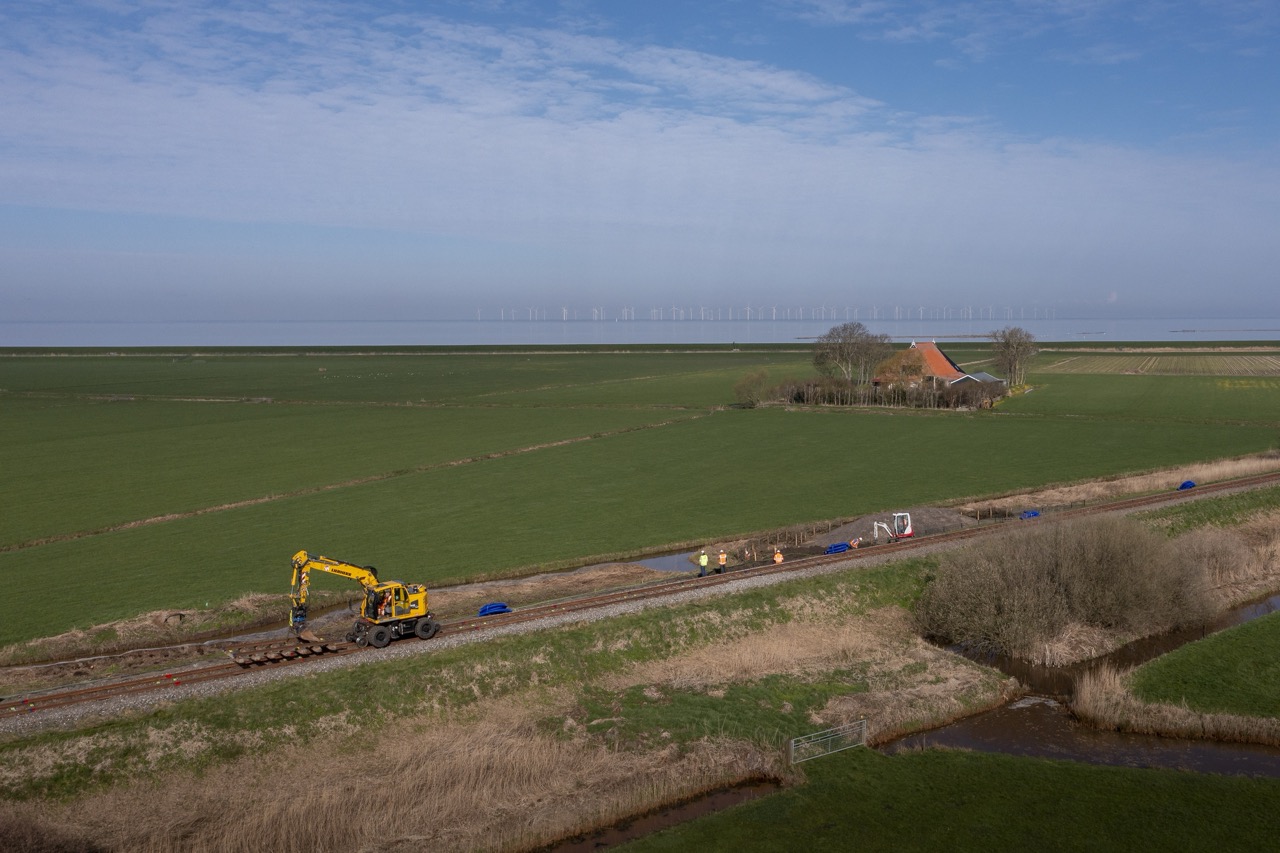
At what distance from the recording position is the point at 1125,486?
5275 cm

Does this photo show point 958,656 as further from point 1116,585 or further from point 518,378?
point 518,378

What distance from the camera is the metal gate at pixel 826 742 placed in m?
24.0

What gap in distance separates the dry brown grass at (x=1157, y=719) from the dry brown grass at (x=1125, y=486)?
2206 centimetres

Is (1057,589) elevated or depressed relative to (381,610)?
depressed

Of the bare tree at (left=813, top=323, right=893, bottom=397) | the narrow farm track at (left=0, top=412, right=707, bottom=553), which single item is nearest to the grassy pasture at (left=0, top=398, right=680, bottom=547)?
the narrow farm track at (left=0, top=412, right=707, bottom=553)

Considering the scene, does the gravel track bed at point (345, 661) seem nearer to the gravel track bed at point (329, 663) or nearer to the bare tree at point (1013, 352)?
the gravel track bed at point (329, 663)

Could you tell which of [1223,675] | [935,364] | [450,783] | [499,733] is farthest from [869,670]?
[935,364]

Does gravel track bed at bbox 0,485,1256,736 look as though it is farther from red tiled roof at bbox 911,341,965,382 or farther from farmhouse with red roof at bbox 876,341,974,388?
red tiled roof at bbox 911,341,965,382

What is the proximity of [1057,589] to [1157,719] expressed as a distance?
724 centimetres

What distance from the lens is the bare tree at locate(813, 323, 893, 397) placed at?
3971 inches

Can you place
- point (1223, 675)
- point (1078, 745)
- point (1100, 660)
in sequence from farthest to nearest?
1. point (1100, 660)
2. point (1223, 675)
3. point (1078, 745)

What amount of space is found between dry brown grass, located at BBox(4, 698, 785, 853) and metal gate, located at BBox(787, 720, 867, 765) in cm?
78

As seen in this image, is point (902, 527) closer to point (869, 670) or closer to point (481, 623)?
point (869, 670)

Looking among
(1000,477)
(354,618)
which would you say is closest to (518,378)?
(1000,477)
